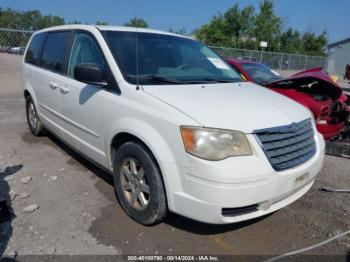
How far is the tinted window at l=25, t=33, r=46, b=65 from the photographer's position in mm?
5324

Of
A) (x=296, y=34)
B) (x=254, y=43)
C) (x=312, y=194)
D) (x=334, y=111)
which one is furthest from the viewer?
(x=296, y=34)

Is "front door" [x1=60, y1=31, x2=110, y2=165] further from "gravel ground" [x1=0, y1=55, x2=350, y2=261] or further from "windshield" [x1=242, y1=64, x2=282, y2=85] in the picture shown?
"windshield" [x1=242, y1=64, x2=282, y2=85]

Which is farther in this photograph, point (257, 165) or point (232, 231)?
point (232, 231)

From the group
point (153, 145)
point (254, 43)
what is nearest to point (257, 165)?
point (153, 145)

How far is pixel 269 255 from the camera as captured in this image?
2.95 m

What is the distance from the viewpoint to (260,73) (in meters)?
7.19

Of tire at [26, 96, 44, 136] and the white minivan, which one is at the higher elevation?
the white minivan

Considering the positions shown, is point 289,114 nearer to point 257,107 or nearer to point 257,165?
point 257,107

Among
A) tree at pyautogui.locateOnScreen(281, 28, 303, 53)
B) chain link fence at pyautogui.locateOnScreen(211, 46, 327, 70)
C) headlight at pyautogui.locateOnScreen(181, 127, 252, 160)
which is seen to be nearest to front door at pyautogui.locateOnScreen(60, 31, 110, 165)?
headlight at pyautogui.locateOnScreen(181, 127, 252, 160)

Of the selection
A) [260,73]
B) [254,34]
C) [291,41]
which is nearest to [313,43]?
[291,41]

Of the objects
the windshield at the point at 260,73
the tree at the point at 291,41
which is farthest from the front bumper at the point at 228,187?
the tree at the point at 291,41

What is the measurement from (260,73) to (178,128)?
497cm

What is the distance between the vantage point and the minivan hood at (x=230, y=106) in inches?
109

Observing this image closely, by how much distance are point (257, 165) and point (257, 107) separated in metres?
0.65
